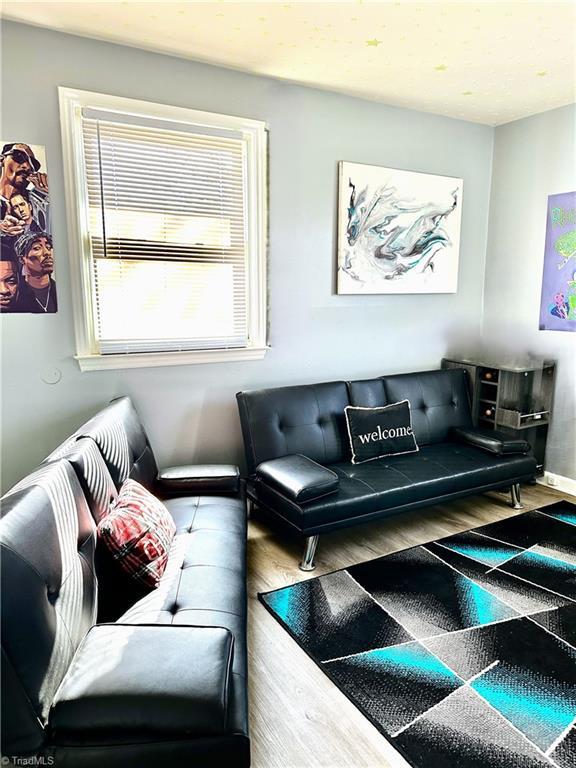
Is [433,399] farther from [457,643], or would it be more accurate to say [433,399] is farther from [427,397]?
[457,643]

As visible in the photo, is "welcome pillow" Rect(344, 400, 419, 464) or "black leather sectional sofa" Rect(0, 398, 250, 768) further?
"welcome pillow" Rect(344, 400, 419, 464)

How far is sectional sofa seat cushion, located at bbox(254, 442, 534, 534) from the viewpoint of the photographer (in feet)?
8.41

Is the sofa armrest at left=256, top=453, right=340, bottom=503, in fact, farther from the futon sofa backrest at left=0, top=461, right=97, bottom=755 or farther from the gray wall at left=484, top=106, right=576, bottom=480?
the gray wall at left=484, top=106, right=576, bottom=480

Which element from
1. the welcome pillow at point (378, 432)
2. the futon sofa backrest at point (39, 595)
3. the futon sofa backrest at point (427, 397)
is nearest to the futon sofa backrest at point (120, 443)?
the futon sofa backrest at point (39, 595)

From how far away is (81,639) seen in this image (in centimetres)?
141

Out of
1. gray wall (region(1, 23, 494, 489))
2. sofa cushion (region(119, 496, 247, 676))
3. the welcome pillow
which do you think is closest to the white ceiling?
gray wall (region(1, 23, 494, 489))

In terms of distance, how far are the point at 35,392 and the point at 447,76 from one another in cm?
296

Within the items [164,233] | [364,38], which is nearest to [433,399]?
[164,233]

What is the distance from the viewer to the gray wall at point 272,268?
2512mm

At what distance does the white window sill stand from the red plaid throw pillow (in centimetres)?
103

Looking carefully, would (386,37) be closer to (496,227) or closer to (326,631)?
(496,227)

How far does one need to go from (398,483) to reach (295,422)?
28.1 inches

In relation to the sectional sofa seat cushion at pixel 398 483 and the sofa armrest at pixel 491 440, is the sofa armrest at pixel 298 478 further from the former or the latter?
the sofa armrest at pixel 491 440

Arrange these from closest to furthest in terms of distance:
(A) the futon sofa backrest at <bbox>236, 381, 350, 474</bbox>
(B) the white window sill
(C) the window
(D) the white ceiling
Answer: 1. (D) the white ceiling
2. (C) the window
3. (B) the white window sill
4. (A) the futon sofa backrest at <bbox>236, 381, 350, 474</bbox>
